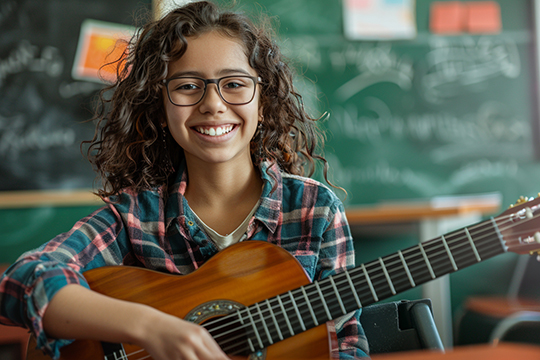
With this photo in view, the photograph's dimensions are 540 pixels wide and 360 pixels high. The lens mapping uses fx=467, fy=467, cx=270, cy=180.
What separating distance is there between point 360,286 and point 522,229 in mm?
272

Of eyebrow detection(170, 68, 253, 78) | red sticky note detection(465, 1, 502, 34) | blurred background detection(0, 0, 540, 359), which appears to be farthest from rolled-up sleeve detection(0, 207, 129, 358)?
red sticky note detection(465, 1, 502, 34)

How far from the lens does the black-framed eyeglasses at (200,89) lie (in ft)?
3.44

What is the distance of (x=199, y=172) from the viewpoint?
A: 3.79 ft

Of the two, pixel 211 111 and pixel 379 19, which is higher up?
pixel 379 19

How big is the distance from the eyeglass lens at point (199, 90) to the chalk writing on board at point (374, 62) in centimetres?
181

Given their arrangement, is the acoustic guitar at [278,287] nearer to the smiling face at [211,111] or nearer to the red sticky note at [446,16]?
the smiling face at [211,111]

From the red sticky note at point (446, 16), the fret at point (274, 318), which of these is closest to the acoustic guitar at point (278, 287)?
the fret at point (274, 318)

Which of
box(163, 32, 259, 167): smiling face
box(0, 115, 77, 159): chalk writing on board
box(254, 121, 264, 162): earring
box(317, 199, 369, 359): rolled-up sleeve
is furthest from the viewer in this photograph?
box(0, 115, 77, 159): chalk writing on board

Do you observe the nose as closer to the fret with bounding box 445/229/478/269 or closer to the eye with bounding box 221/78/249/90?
the eye with bounding box 221/78/249/90

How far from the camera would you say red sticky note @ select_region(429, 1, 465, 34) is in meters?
2.79

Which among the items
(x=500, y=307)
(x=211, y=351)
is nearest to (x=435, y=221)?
(x=500, y=307)

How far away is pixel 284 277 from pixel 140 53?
686 millimetres

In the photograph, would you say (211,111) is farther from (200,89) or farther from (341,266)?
(341,266)

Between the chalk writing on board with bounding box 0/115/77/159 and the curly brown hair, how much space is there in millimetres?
1302
